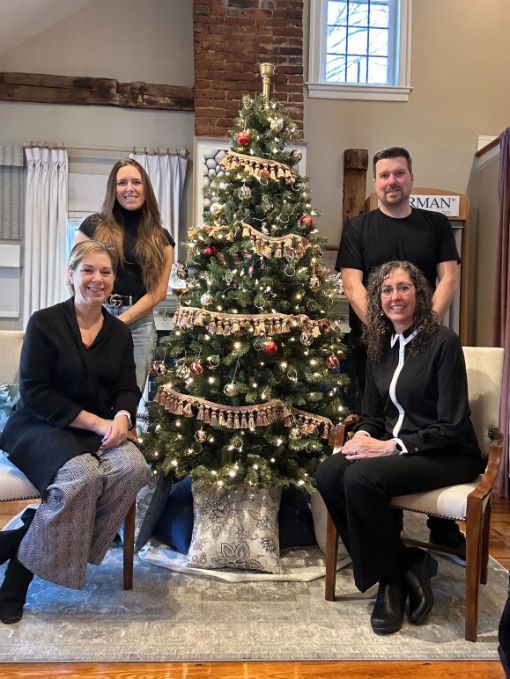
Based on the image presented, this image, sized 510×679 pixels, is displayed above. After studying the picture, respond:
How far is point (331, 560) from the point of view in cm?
218

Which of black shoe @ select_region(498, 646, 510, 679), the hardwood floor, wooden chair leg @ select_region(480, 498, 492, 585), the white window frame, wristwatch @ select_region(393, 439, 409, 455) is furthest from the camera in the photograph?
the white window frame

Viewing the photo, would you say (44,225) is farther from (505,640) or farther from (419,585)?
(505,640)

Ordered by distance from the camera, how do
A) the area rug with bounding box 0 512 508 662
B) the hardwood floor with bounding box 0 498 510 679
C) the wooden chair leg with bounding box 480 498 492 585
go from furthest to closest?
the wooden chair leg with bounding box 480 498 492 585
the area rug with bounding box 0 512 508 662
the hardwood floor with bounding box 0 498 510 679

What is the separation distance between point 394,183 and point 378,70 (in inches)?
133

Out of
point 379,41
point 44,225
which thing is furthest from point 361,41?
point 44,225

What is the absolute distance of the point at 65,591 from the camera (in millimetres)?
2211

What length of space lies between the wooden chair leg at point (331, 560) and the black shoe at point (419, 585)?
25 centimetres

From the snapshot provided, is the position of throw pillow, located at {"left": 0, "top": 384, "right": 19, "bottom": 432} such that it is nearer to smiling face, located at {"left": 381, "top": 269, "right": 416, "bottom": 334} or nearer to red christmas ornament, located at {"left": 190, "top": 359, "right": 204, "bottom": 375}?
red christmas ornament, located at {"left": 190, "top": 359, "right": 204, "bottom": 375}

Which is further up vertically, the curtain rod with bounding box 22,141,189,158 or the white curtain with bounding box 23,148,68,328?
the curtain rod with bounding box 22,141,189,158

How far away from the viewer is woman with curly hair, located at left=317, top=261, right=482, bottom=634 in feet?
6.51

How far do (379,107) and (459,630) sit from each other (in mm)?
4503

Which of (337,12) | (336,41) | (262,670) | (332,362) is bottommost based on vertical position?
(262,670)

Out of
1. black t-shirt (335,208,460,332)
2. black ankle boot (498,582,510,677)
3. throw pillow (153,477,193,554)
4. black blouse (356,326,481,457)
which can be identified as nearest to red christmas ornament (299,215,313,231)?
black t-shirt (335,208,460,332)

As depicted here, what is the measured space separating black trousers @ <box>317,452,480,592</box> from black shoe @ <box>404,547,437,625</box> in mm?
51
